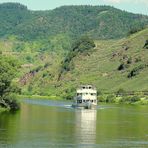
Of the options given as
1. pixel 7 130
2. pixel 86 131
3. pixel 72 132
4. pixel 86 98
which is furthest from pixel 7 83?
pixel 86 98

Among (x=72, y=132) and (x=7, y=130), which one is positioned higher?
(x=7, y=130)

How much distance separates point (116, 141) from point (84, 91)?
10278cm

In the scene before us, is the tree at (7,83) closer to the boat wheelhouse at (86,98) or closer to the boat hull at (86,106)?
the boat hull at (86,106)

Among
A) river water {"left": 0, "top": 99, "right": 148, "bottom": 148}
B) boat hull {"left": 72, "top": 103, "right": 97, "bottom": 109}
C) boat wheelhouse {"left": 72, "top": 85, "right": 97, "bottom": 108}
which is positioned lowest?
river water {"left": 0, "top": 99, "right": 148, "bottom": 148}

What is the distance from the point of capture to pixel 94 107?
187500mm

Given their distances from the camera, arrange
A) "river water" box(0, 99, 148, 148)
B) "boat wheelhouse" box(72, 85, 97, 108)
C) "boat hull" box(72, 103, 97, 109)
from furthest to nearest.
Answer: "boat wheelhouse" box(72, 85, 97, 108)
"boat hull" box(72, 103, 97, 109)
"river water" box(0, 99, 148, 148)

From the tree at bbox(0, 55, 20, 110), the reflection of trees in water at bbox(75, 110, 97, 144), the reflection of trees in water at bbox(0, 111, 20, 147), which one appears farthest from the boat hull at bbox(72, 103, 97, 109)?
the reflection of trees in water at bbox(0, 111, 20, 147)

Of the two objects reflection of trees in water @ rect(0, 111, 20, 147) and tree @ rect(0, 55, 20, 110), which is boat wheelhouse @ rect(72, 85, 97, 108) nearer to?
tree @ rect(0, 55, 20, 110)

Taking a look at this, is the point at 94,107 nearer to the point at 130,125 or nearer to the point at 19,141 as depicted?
the point at 130,125

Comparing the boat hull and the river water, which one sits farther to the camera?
the boat hull

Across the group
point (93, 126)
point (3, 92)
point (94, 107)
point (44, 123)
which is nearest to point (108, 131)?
point (93, 126)

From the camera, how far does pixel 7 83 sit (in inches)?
5910

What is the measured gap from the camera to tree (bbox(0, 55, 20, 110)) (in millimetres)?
147875

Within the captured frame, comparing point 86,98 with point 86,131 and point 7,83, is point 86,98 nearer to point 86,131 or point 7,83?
point 7,83
